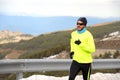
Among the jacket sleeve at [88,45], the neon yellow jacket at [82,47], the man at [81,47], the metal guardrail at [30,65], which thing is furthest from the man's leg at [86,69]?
the metal guardrail at [30,65]

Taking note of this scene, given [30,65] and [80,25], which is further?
[30,65]

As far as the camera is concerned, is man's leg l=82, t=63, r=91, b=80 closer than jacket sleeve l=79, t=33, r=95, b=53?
No

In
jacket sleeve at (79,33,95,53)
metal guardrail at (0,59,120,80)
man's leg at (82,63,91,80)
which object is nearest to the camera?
jacket sleeve at (79,33,95,53)

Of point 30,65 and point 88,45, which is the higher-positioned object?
point 88,45

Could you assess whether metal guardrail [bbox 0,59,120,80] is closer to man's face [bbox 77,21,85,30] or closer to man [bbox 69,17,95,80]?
man [bbox 69,17,95,80]

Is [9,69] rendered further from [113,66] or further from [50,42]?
[50,42]

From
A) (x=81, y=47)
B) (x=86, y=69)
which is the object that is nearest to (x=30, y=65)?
(x=86, y=69)

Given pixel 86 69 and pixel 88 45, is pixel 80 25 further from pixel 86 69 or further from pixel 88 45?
pixel 86 69

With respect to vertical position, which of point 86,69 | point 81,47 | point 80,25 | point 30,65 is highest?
point 80,25

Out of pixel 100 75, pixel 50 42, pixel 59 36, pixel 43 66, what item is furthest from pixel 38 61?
pixel 59 36

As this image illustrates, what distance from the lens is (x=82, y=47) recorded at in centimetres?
888

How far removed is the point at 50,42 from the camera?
172875mm

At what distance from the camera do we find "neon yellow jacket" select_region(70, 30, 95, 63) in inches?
351

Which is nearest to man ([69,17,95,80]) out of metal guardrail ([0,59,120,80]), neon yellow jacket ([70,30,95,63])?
neon yellow jacket ([70,30,95,63])
